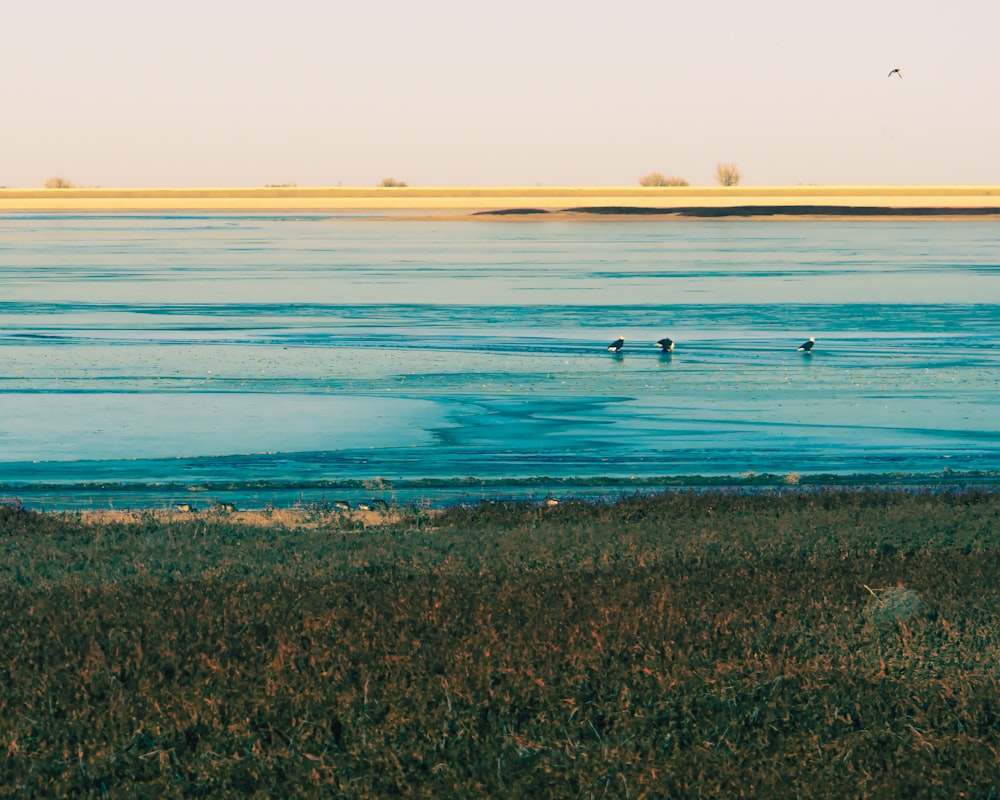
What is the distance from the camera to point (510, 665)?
716 centimetres

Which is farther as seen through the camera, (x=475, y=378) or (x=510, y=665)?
(x=475, y=378)

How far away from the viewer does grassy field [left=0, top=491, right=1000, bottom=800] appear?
19.6 feet

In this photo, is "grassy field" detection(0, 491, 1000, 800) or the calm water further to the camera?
the calm water

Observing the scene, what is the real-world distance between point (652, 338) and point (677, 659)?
2139 cm

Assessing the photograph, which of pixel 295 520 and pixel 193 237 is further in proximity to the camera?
pixel 193 237

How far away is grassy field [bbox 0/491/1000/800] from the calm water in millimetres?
4099

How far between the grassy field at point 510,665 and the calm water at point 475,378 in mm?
4099

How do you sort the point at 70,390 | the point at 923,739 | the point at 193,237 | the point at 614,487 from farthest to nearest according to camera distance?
the point at 193,237 → the point at 70,390 → the point at 614,487 → the point at 923,739

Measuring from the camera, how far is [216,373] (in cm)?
2311

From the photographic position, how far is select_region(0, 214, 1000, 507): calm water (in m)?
15.5

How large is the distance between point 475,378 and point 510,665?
15489mm

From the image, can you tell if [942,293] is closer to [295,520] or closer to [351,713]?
[295,520]

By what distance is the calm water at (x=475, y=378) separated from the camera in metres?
15.5

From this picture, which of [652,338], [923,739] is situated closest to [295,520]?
[923,739]
